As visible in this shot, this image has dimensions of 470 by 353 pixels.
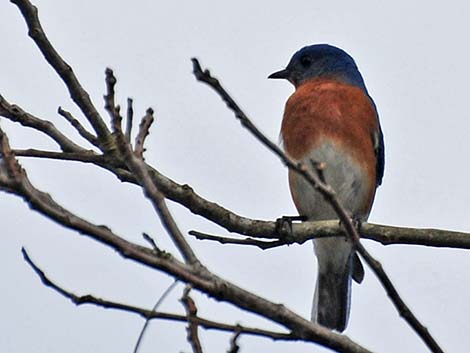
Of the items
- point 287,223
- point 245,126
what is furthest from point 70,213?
point 287,223

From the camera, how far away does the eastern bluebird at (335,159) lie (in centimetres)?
948

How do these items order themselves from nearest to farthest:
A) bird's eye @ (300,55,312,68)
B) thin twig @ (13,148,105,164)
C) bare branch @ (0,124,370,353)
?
1. bare branch @ (0,124,370,353)
2. thin twig @ (13,148,105,164)
3. bird's eye @ (300,55,312,68)

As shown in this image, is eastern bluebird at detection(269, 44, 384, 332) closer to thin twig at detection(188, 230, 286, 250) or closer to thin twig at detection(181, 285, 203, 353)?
thin twig at detection(188, 230, 286, 250)

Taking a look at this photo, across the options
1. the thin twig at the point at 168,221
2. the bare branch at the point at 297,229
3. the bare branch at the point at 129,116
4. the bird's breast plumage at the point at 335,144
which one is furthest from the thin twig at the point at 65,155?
the bird's breast plumage at the point at 335,144

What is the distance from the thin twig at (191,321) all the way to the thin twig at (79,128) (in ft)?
6.70

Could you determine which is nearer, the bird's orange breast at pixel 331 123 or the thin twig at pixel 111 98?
the thin twig at pixel 111 98

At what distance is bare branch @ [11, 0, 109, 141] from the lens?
4.84 meters

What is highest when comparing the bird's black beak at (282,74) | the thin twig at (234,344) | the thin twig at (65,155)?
the bird's black beak at (282,74)

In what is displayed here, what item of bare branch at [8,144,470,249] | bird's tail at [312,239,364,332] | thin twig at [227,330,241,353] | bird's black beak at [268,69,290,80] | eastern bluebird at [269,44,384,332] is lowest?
thin twig at [227,330,241,353]

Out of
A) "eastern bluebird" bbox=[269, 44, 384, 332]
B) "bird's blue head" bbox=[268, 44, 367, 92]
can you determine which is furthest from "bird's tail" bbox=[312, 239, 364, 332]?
"bird's blue head" bbox=[268, 44, 367, 92]

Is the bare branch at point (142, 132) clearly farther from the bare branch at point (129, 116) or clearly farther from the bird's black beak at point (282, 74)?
the bird's black beak at point (282, 74)

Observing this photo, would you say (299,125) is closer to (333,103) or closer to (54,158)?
(333,103)

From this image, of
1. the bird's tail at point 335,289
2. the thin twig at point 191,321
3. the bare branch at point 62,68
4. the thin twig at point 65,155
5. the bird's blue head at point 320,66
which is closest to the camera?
the thin twig at point 191,321

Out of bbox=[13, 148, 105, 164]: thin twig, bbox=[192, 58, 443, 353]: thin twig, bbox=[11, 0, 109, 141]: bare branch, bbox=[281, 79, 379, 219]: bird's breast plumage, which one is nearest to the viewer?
bbox=[192, 58, 443, 353]: thin twig
